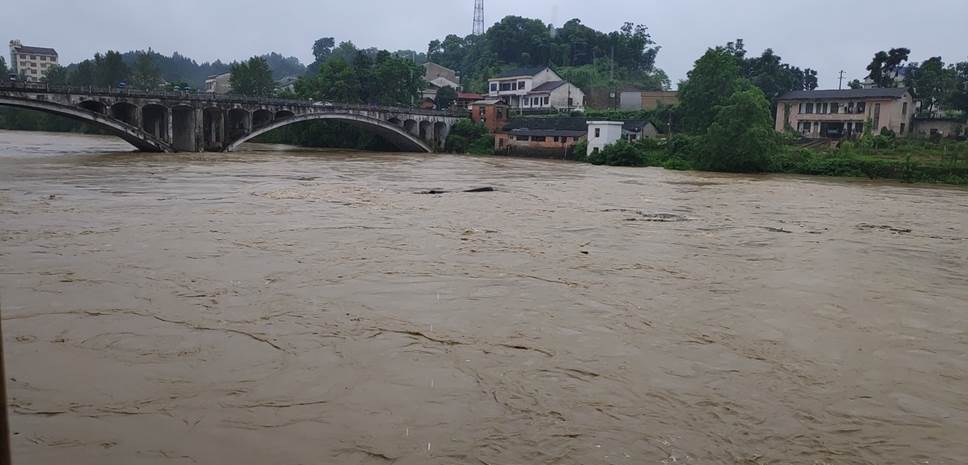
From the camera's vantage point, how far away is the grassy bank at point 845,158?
41062 millimetres

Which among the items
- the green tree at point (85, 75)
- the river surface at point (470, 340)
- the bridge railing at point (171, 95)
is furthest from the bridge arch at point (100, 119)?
the green tree at point (85, 75)

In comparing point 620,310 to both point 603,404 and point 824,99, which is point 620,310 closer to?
point 603,404

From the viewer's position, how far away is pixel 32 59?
131375mm

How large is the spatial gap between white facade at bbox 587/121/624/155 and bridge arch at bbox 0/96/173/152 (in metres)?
27.6

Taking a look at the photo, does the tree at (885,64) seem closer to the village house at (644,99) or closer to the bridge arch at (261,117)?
the village house at (644,99)

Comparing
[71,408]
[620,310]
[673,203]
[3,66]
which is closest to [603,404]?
[620,310]

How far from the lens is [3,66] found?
101 meters

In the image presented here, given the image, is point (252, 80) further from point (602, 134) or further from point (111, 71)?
point (602, 134)

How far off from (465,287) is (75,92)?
36965 mm

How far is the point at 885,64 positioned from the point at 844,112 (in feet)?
26.2

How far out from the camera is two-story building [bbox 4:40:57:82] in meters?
128

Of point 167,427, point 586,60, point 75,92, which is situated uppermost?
point 586,60

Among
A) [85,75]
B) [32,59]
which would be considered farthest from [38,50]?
[85,75]

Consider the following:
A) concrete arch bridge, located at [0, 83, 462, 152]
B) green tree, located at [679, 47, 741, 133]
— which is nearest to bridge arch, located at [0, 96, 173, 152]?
concrete arch bridge, located at [0, 83, 462, 152]
